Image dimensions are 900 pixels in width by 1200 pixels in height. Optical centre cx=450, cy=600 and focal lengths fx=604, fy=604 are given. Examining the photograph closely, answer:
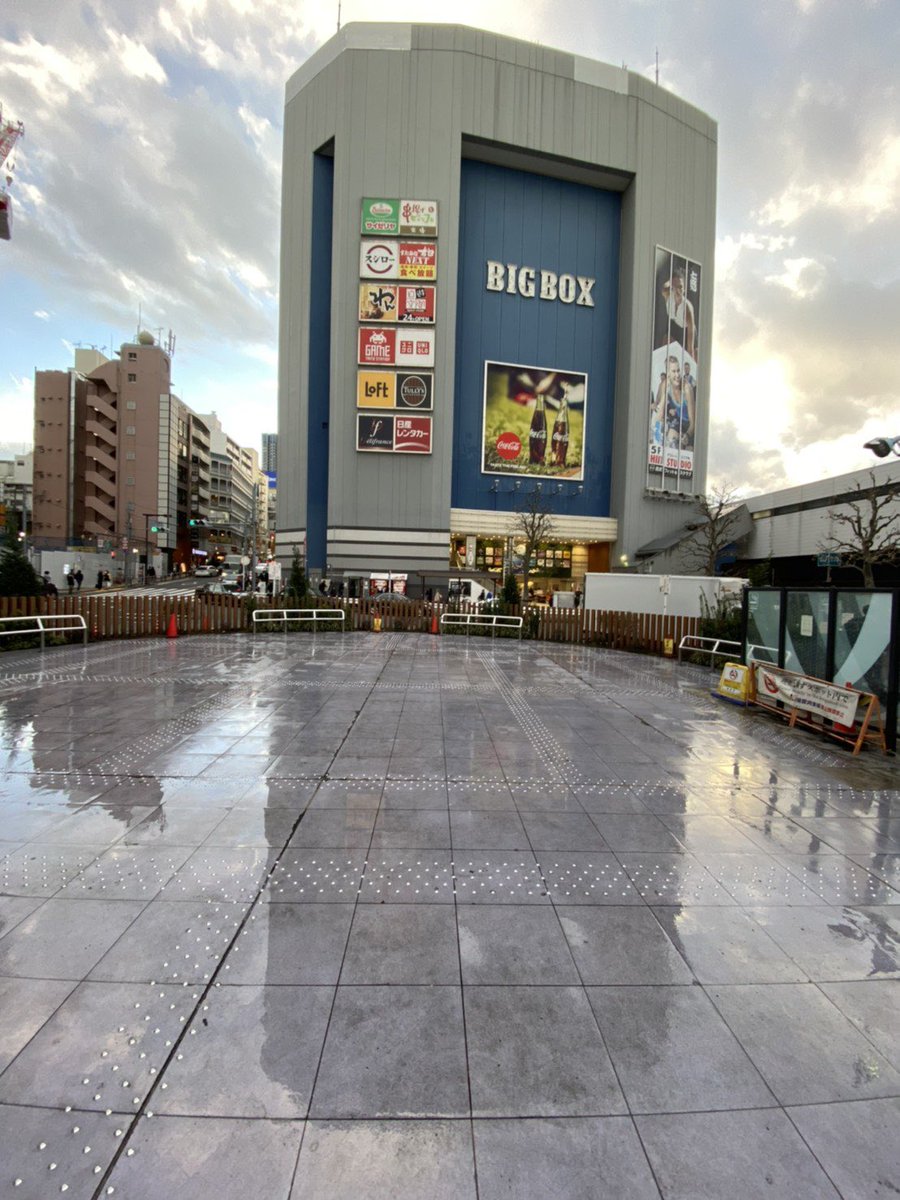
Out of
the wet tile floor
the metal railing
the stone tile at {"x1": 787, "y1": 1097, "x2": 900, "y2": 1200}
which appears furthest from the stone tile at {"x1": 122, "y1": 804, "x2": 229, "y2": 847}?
the metal railing

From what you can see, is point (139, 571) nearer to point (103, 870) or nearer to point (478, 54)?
point (478, 54)

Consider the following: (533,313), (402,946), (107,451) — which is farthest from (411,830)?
(107,451)

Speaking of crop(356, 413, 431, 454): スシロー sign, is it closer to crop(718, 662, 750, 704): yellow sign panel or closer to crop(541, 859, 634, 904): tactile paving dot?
crop(718, 662, 750, 704): yellow sign panel

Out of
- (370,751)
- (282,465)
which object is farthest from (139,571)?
(370,751)

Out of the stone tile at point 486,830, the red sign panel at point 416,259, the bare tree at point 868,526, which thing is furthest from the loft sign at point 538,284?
the stone tile at point 486,830

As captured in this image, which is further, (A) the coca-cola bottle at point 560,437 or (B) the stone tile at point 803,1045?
(A) the coca-cola bottle at point 560,437

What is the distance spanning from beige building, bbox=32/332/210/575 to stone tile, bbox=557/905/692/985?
260ft

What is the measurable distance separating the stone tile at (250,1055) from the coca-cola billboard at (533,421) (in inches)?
1819

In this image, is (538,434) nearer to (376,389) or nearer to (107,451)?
(376,389)

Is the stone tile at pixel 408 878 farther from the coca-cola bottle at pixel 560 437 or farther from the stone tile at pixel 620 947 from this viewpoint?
the coca-cola bottle at pixel 560 437

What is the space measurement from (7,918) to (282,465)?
48944mm

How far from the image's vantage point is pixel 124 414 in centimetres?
7656

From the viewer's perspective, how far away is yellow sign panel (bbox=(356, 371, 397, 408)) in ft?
144

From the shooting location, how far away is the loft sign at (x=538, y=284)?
4684cm
